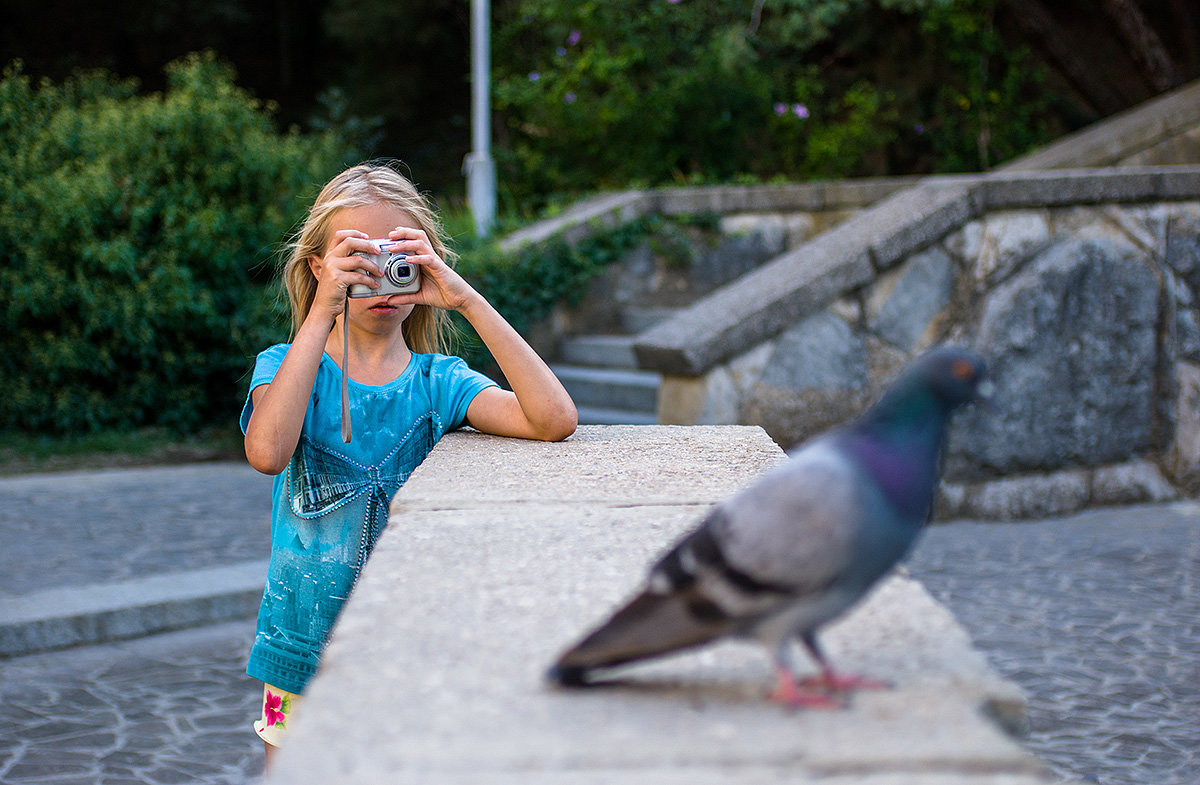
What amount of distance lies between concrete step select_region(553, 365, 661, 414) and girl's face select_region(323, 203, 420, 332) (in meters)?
4.55

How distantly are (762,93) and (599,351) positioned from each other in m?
3.51

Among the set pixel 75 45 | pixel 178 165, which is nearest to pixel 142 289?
pixel 178 165

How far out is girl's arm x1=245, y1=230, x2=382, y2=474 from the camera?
197 centimetres

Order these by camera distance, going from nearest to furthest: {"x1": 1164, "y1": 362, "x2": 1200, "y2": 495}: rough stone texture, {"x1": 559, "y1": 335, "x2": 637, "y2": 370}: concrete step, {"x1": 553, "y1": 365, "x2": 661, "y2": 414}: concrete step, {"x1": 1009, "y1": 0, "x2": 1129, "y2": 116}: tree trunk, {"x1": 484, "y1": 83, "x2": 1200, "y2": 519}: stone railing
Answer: {"x1": 484, "y1": 83, "x2": 1200, "y2": 519}: stone railing
{"x1": 1164, "y1": 362, "x2": 1200, "y2": 495}: rough stone texture
{"x1": 553, "y1": 365, "x2": 661, "y2": 414}: concrete step
{"x1": 559, "y1": 335, "x2": 637, "y2": 370}: concrete step
{"x1": 1009, "y1": 0, "x2": 1129, "y2": 116}: tree trunk

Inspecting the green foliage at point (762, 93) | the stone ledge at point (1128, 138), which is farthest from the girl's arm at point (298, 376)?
the green foliage at point (762, 93)

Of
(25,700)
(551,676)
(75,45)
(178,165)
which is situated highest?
(75,45)

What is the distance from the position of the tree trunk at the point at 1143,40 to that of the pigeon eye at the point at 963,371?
426 inches

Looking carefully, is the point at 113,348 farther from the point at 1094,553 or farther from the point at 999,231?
the point at 1094,553

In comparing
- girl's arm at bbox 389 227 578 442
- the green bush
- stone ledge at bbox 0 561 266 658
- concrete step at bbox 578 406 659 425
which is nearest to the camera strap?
girl's arm at bbox 389 227 578 442

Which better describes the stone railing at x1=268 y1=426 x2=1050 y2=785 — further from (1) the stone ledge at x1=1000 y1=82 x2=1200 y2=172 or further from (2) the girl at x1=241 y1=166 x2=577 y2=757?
(1) the stone ledge at x1=1000 y1=82 x2=1200 y2=172

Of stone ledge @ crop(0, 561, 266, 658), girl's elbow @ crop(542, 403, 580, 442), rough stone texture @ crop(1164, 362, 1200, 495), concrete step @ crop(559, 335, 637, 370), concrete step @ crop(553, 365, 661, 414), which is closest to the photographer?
girl's elbow @ crop(542, 403, 580, 442)

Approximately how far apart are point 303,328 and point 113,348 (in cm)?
645

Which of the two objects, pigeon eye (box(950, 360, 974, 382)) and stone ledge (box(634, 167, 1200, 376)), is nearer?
pigeon eye (box(950, 360, 974, 382))

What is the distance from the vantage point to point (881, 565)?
992mm
